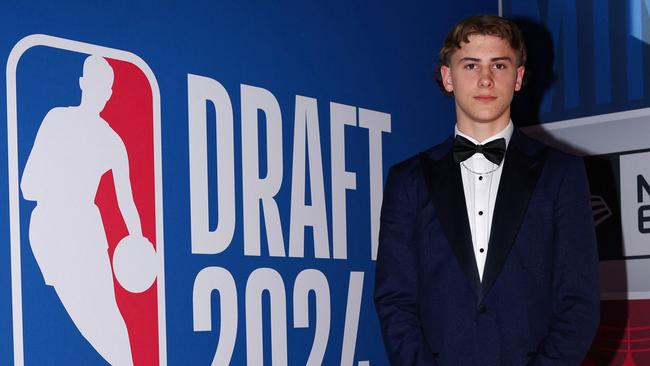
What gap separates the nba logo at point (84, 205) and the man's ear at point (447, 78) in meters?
0.96

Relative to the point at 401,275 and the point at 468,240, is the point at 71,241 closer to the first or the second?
the point at 401,275

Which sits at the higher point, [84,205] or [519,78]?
[519,78]

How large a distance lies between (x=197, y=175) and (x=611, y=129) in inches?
78.9

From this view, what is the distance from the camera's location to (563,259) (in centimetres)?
208

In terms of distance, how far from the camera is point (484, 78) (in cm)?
223

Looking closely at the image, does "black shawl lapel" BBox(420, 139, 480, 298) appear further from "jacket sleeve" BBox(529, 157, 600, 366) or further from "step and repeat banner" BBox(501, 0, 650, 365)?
"step and repeat banner" BBox(501, 0, 650, 365)

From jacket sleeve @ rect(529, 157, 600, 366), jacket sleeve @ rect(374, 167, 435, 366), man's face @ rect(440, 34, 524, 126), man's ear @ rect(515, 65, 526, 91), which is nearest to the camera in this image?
jacket sleeve @ rect(529, 157, 600, 366)

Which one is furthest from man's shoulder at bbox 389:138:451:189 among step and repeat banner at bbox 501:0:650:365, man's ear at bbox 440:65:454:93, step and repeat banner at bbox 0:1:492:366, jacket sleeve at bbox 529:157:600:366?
step and repeat banner at bbox 501:0:650:365

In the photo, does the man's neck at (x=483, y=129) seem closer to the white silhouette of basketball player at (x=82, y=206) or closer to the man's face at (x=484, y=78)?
the man's face at (x=484, y=78)

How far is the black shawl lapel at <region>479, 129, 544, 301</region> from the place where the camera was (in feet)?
6.93

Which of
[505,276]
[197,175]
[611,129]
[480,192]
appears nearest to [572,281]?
[505,276]

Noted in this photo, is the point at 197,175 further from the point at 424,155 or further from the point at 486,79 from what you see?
the point at 486,79

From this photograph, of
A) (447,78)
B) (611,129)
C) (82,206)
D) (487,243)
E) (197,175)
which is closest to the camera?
(487,243)

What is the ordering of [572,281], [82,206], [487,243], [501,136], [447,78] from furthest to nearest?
[82,206] → [447,78] → [501,136] → [487,243] → [572,281]
